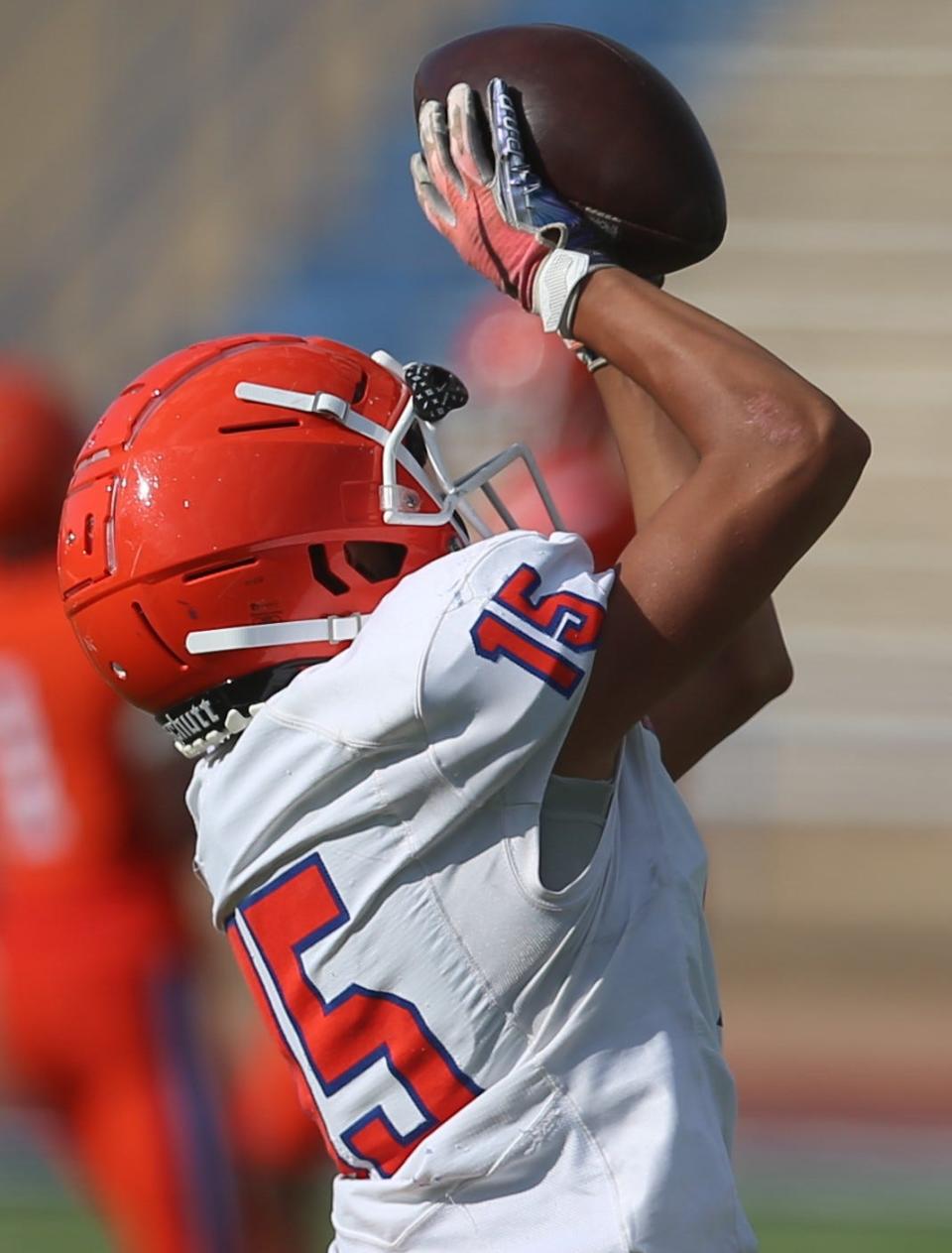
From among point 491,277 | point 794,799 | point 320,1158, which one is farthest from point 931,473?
point 491,277

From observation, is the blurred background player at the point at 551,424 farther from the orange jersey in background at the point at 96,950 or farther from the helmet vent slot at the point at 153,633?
the helmet vent slot at the point at 153,633

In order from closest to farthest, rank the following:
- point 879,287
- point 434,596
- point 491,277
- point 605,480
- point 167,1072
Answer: point 434,596, point 491,277, point 605,480, point 167,1072, point 879,287

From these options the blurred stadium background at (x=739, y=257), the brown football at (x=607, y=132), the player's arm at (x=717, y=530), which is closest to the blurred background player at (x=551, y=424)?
the brown football at (x=607, y=132)

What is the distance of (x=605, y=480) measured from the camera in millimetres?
2732

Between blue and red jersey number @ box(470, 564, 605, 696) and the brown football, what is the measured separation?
0.43 metres

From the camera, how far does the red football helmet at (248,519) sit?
56.4 inches

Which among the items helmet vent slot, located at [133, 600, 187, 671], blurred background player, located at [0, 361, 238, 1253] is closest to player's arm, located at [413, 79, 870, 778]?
helmet vent slot, located at [133, 600, 187, 671]

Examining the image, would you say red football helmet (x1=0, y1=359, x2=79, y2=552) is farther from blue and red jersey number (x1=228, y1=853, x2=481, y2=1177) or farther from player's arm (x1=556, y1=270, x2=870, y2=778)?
player's arm (x1=556, y1=270, x2=870, y2=778)

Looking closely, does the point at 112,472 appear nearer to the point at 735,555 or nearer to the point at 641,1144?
the point at 735,555

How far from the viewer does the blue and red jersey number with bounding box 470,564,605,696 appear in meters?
1.28

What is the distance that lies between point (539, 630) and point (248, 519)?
27 cm

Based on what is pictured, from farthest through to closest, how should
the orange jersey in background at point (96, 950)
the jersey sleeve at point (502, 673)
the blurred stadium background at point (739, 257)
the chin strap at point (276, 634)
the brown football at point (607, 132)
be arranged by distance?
the blurred stadium background at point (739, 257) < the orange jersey in background at point (96, 950) < the brown football at point (607, 132) < the chin strap at point (276, 634) < the jersey sleeve at point (502, 673)

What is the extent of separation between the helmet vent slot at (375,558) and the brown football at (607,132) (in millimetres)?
347

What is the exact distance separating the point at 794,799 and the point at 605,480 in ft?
16.4
